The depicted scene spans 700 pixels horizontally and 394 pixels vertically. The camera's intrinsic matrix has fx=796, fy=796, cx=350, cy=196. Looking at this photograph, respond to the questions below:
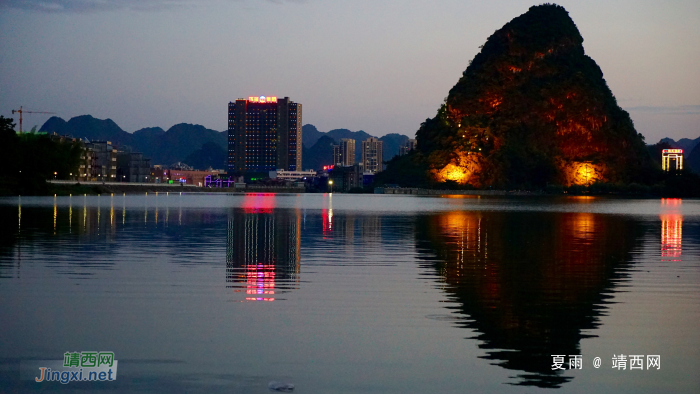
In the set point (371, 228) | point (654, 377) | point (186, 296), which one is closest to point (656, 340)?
point (654, 377)

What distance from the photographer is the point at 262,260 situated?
28.1m

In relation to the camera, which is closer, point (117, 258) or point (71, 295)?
point (71, 295)

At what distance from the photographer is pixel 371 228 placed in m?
50.2

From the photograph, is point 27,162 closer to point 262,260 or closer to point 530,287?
point 262,260

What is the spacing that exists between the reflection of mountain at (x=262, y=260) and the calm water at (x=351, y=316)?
0.12 meters

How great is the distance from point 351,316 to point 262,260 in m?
12.1

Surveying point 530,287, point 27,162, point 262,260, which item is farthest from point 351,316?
point 27,162

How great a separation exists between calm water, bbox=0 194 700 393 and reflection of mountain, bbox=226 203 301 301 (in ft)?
0.39

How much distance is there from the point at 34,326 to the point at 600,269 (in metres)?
18.2

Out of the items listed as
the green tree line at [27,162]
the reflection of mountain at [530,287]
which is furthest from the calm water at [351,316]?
the green tree line at [27,162]

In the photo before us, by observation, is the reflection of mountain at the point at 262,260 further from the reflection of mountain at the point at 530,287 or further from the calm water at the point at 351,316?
the reflection of mountain at the point at 530,287

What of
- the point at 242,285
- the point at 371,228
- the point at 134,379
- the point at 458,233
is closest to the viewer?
the point at 134,379

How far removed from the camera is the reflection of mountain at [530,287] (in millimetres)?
13203

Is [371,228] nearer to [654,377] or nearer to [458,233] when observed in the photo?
[458,233]
